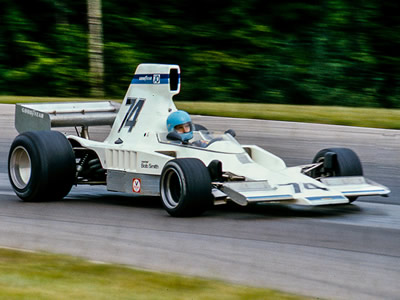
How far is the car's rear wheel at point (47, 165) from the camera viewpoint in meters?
8.83

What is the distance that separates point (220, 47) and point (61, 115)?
13569 millimetres

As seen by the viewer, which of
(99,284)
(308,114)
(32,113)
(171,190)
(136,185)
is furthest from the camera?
(308,114)

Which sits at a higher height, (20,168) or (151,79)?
(151,79)

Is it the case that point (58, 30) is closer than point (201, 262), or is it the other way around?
point (201, 262)

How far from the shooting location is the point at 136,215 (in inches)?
324

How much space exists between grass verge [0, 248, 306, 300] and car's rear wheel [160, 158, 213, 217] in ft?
6.32

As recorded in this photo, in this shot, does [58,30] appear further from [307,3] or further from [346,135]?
[346,135]

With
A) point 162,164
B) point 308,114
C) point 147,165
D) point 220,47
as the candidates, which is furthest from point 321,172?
point 220,47

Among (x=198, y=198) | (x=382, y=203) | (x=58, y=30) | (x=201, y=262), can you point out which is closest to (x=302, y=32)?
(x=58, y=30)

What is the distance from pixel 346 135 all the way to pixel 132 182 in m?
4.00

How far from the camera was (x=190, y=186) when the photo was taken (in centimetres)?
757

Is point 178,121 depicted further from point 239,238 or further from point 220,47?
point 220,47

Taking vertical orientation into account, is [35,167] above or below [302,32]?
below

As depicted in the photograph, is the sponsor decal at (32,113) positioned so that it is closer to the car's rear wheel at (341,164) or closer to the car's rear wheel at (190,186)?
the car's rear wheel at (190,186)
